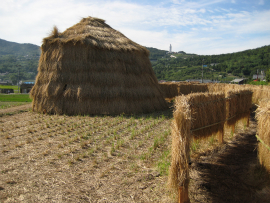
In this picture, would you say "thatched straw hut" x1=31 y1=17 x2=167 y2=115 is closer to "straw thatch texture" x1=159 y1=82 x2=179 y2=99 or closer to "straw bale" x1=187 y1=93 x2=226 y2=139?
"straw bale" x1=187 y1=93 x2=226 y2=139

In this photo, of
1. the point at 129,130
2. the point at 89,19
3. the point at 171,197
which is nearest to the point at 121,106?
the point at 129,130

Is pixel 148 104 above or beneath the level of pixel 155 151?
above

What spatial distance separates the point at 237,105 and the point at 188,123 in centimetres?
525

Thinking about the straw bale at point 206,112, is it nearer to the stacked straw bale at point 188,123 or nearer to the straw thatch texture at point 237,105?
the stacked straw bale at point 188,123

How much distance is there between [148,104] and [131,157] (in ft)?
24.7

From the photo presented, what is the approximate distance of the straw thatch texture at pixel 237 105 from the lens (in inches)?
297

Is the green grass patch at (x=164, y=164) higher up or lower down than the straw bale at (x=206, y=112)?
lower down

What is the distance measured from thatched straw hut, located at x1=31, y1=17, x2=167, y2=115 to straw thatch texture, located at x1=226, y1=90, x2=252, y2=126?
5.54m

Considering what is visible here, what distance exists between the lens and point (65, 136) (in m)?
7.67

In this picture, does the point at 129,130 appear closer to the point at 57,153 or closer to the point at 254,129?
the point at 57,153

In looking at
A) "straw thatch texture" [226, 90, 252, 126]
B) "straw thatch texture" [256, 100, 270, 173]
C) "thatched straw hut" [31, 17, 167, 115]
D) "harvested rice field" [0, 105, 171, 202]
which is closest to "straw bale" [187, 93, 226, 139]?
"straw thatch texture" [226, 90, 252, 126]

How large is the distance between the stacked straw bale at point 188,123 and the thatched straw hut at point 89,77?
20.9 ft

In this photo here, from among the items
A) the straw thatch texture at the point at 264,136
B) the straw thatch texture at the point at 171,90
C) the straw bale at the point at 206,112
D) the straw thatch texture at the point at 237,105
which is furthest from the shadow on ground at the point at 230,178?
the straw thatch texture at the point at 171,90

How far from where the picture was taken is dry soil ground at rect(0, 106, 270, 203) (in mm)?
3910
